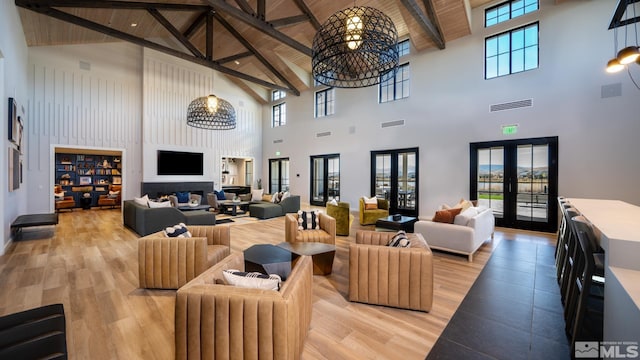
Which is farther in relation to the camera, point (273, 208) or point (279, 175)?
point (279, 175)

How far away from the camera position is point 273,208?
794 centimetres

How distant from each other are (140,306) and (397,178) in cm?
732

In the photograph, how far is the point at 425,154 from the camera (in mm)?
7629

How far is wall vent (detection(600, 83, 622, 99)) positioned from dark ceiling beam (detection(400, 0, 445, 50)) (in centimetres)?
359

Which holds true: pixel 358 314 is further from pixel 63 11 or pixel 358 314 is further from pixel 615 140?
pixel 63 11

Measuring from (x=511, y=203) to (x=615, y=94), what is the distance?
2878mm

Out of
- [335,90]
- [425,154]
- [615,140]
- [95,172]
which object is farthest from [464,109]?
[95,172]

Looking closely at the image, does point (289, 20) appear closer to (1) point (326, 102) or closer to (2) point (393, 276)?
(1) point (326, 102)

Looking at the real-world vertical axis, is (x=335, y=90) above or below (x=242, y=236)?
above

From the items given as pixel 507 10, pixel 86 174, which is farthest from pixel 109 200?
pixel 507 10

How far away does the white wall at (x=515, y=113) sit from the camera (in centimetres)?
527

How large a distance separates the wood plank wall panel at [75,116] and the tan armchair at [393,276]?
967 cm

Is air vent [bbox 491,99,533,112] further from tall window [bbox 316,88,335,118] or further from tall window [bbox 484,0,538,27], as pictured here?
tall window [bbox 316,88,335,118]

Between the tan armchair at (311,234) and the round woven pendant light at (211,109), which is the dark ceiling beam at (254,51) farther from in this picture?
the tan armchair at (311,234)
